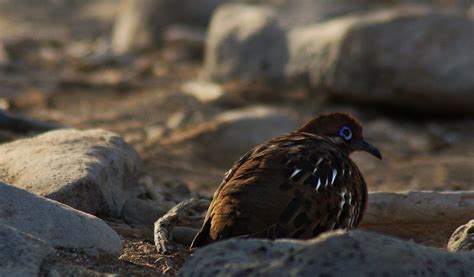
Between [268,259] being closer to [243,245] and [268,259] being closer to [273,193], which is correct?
[243,245]

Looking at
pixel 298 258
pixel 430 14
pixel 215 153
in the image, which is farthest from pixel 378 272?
pixel 430 14

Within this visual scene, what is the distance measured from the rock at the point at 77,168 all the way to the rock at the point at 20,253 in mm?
1199

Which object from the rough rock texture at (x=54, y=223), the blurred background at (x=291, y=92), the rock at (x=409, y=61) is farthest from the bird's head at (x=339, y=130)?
the rock at (x=409, y=61)

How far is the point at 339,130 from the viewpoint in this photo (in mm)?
7457

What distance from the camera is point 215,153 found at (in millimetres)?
11422

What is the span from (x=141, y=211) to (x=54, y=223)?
62.3 inches

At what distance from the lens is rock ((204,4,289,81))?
1440cm

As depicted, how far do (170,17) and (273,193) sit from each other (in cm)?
1318

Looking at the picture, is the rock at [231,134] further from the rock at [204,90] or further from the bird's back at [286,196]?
the bird's back at [286,196]

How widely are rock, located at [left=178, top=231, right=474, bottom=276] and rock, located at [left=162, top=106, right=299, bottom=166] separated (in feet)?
21.2

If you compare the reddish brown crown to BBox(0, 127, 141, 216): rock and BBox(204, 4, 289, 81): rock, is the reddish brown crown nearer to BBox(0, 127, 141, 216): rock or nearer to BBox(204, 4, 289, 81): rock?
BBox(0, 127, 141, 216): rock

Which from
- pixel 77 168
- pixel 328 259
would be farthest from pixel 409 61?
pixel 328 259

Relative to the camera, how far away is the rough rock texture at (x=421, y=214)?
7004 mm

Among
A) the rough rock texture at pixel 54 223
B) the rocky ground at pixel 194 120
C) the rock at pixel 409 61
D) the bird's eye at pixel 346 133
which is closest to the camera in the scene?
the rough rock texture at pixel 54 223
